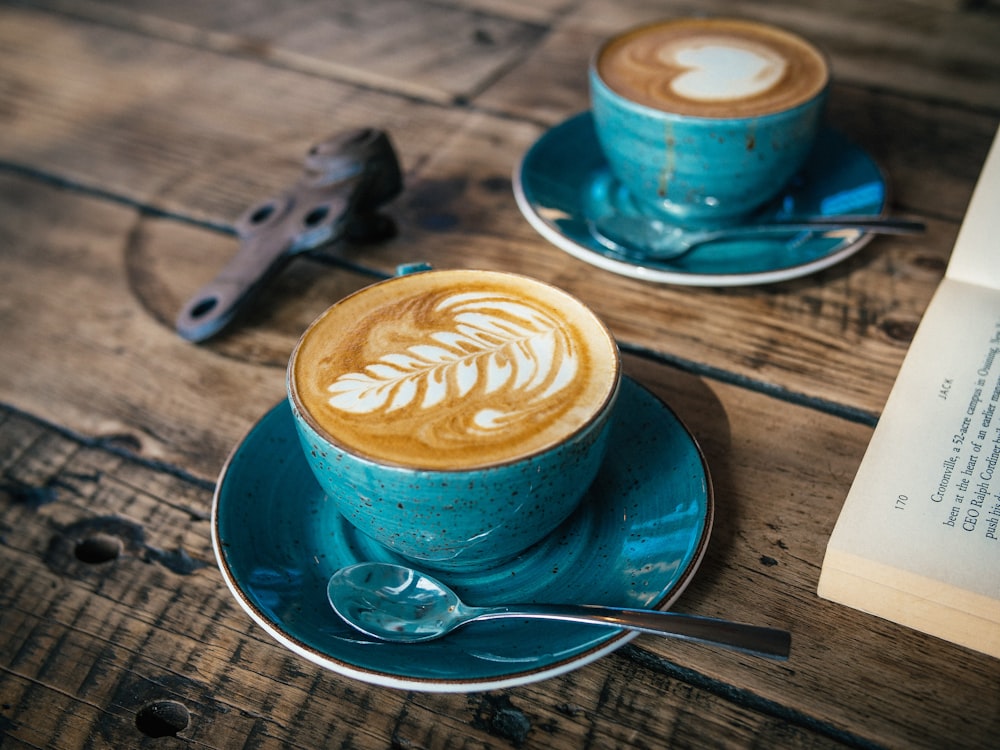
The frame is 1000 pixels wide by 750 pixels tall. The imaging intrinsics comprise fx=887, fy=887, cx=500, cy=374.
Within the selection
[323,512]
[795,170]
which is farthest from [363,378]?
[795,170]

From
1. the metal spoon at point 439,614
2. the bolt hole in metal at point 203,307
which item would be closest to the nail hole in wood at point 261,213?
the bolt hole in metal at point 203,307

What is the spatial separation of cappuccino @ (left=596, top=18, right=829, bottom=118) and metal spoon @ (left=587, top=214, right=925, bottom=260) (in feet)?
0.35

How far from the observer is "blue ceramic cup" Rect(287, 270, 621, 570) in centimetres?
49

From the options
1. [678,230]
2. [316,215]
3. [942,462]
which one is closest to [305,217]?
[316,215]

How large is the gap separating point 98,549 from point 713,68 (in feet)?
2.26

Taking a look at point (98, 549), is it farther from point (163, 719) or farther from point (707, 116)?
point (707, 116)

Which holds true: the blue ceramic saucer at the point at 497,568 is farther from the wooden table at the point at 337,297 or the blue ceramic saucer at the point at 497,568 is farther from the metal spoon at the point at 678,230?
the metal spoon at the point at 678,230

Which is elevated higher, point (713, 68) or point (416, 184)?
point (713, 68)

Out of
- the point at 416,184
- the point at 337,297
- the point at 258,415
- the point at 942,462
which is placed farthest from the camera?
the point at 416,184

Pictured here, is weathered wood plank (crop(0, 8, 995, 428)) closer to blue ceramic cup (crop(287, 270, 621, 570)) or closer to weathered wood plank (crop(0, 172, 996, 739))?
weathered wood plank (crop(0, 172, 996, 739))

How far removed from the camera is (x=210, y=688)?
21.4 inches

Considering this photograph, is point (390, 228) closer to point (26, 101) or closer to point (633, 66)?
point (633, 66)

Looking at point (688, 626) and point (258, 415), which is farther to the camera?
point (258, 415)

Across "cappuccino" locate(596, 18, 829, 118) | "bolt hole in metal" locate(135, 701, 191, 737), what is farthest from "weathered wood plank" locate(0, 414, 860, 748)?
"cappuccino" locate(596, 18, 829, 118)
